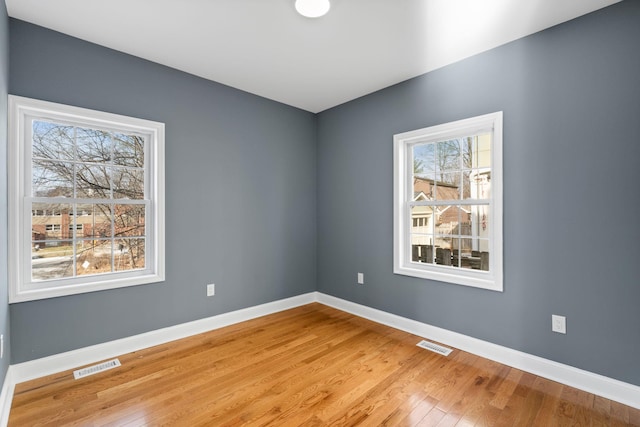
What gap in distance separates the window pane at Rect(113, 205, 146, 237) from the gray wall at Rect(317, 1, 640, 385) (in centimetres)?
279

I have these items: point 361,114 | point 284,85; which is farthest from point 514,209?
point 284,85

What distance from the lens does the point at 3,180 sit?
2.06 meters

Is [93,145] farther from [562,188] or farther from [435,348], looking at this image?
[562,188]

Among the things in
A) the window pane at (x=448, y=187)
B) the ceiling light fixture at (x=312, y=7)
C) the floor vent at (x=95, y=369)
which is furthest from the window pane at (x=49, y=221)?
the window pane at (x=448, y=187)

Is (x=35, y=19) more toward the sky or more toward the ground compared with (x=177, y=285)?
more toward the sky

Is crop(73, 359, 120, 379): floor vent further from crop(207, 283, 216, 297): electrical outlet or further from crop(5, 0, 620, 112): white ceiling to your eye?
crop(5, 0, 620, 112): white ceiling

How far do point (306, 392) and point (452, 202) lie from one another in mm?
2124

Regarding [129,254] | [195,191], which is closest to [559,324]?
[195,191]

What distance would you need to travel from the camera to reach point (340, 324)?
11.2ft

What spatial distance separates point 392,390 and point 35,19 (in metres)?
3.76

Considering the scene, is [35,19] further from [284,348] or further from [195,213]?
[284,348]

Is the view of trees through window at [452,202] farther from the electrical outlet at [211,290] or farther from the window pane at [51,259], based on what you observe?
the window pane at [51,259]

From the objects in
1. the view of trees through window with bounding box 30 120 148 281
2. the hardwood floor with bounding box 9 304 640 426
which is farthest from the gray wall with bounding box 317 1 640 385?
the view of trees through window with bounding box 30 120 148 281

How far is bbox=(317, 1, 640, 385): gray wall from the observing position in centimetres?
203
